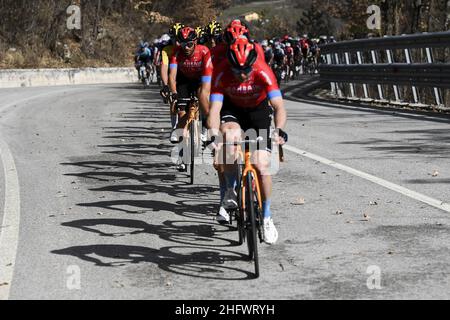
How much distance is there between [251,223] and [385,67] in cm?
1602

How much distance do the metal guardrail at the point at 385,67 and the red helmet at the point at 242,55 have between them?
1260 cm

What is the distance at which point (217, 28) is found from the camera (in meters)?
13.4

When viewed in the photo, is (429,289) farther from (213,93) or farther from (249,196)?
(213,93)

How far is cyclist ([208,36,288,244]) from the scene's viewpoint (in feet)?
24.0

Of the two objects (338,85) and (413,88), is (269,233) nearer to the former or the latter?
(413,88)

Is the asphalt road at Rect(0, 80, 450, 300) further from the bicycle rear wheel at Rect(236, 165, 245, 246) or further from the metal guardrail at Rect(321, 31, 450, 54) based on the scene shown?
the metal guardrail at Rect(321, 31, 450, 54)

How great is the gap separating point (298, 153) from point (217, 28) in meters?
2.23

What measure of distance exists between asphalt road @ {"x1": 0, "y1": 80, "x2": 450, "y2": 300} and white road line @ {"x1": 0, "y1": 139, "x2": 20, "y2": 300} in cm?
2

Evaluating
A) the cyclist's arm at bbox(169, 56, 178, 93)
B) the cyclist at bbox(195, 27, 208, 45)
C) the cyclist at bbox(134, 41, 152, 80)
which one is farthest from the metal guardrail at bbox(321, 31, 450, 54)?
the cyclist at bbox(134, 41, 152, 80)

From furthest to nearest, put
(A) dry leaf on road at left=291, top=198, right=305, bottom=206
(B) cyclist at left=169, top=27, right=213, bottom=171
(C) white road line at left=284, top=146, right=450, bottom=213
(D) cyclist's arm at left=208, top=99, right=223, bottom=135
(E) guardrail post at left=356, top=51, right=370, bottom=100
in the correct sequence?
(E) guardrail post at left=356, top=51, right=370, bottom=100 → (B) cyclist at left=169, top=27, right=213, bottom=171 → (A) dry leaf on road at left=291, top=198, right=305, bottom=206 → (C) white road line at left=284, top=146, right=450, bottom=213 → (D) cyclist's arm at left=208, top=99, right=223, bottom=135

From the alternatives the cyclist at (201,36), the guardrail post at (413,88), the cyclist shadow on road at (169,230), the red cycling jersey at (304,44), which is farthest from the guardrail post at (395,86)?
the red cycling jersey at (304,44)

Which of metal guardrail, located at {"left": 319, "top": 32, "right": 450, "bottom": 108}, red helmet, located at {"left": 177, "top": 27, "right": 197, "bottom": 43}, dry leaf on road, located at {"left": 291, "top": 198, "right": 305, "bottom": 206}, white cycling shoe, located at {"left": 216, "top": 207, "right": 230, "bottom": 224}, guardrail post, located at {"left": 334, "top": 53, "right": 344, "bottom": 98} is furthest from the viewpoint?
guardrail post, located at {"left": 334, "top": 53, "right": 344, "bottom": 98}
